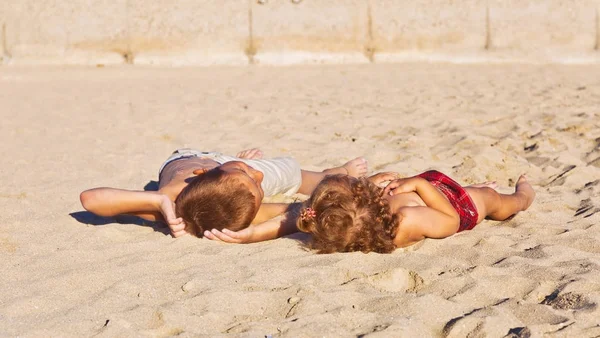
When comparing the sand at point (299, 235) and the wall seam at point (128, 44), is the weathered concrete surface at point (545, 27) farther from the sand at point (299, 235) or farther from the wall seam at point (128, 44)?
the wall seam at point (128, 44)

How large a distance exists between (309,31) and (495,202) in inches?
291

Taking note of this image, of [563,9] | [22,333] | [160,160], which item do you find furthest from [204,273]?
[563,9]

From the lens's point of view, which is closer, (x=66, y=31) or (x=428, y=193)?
(x=428, y=193)

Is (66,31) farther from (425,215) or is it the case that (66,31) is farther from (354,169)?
(425,215)

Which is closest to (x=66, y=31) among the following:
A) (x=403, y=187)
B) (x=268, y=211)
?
(x=268, y=211)

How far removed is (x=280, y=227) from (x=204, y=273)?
67 centimetres

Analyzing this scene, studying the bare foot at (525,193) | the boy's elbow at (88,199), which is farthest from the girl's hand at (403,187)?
the boy's elbow at (88,199)

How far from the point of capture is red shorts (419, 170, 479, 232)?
3.69 m

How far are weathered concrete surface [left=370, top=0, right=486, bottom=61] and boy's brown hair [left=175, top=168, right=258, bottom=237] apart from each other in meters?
7.86

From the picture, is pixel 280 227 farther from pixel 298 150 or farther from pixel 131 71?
pixel 131 71

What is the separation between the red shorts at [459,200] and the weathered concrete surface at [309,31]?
23.6ft

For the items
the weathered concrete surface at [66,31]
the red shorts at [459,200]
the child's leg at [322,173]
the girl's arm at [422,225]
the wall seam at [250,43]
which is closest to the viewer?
the girl's arm at [422,225]

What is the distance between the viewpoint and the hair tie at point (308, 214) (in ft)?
11.0

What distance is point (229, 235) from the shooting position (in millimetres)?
3566
